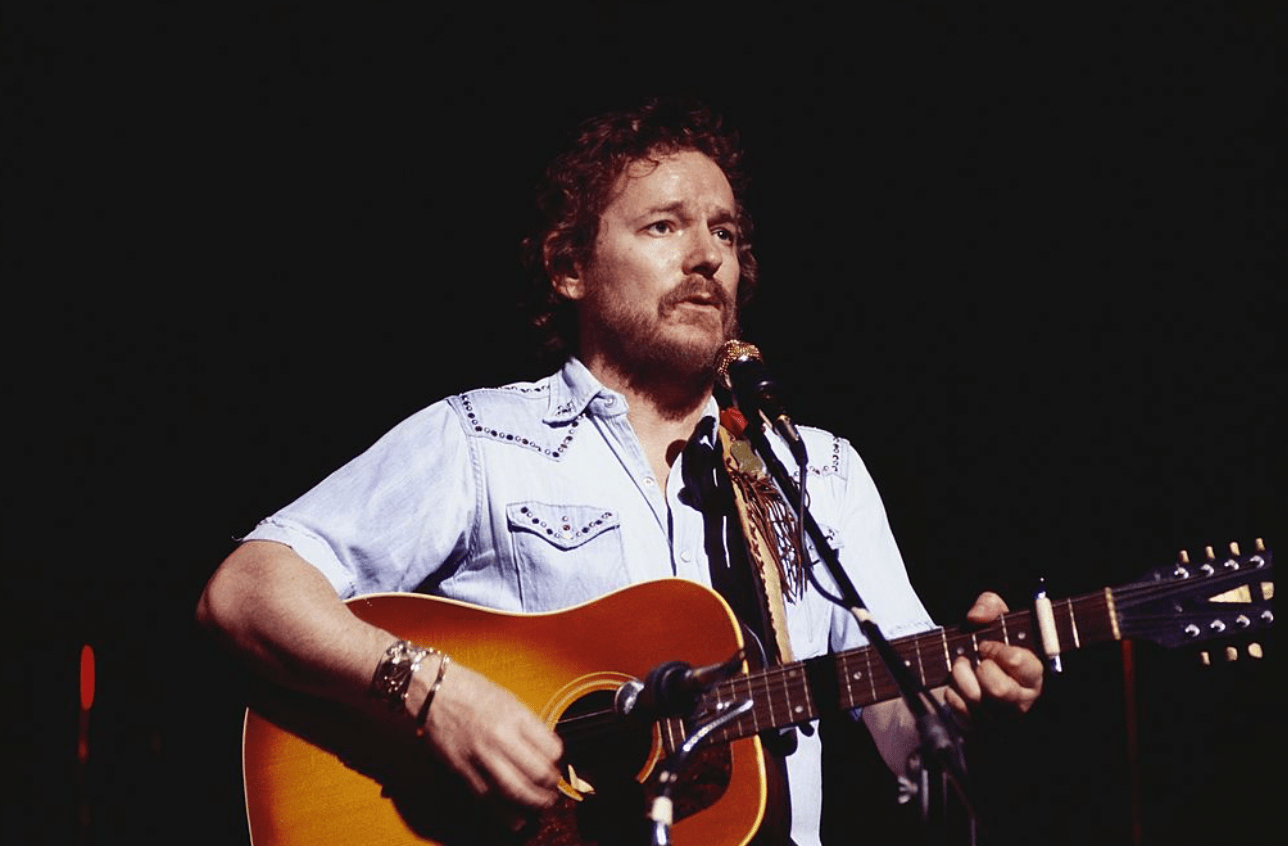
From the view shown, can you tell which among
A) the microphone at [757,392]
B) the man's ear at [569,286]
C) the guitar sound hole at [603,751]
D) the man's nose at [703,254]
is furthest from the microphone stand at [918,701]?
the man's ear at [569,286]

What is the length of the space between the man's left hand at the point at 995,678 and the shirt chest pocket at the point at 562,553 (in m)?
0.83

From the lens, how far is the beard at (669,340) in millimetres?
2676

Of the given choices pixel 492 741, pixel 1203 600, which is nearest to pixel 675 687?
pixel 492 741

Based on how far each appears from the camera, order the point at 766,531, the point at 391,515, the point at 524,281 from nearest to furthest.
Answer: the point at 391,515 < the point at 766,531 < the point at 524,281

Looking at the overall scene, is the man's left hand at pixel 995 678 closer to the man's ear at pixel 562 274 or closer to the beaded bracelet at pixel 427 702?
the beaded bracelet at pixel 427 702

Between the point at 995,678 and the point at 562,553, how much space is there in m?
1.03

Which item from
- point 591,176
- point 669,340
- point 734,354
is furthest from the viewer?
point 591,176

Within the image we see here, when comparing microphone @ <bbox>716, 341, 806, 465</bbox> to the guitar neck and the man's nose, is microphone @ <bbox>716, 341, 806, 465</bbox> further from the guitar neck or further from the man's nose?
the man's nose

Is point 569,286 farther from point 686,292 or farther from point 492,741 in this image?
point 492,741

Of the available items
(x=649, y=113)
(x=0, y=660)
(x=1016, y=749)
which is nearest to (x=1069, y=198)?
(x=649, y=113)

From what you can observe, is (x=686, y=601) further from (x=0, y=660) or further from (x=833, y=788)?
(x=0, y=660)

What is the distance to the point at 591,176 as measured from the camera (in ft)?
10.1

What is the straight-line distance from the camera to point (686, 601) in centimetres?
198

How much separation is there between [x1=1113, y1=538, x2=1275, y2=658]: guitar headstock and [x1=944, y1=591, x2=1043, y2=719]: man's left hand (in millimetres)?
210
